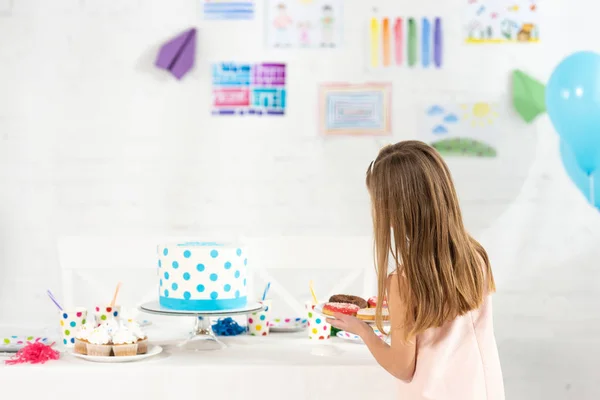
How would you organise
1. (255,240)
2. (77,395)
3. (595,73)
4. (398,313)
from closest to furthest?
(398,313), (77,395), (595,73), (255,240)

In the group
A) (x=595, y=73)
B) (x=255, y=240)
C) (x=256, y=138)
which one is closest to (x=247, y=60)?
(x=256, y=138)

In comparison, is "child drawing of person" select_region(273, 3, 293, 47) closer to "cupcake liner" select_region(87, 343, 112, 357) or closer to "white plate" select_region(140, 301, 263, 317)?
"white plate" select_region(140, 301, 263, 317)

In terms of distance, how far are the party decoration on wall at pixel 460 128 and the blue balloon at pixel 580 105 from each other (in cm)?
72

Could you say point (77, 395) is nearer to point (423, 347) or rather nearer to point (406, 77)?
point (423, 347)

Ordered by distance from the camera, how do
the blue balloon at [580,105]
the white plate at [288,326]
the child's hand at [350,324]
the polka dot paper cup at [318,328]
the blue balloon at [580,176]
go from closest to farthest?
the child's hand at [350,324] < the polka dot paper cup at [318,328] < the white plate at [288,326] < the blue balloon at [580,105] < the blue balloon at [580,176]

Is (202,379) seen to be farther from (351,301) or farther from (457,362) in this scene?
(457,362)

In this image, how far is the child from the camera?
1527 mm

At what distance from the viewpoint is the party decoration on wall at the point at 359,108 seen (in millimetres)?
3467

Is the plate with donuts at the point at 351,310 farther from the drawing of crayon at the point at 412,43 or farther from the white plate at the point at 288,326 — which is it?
the drawing of crayon at the point at 412,43

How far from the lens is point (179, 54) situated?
11.4ft

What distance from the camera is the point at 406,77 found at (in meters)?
3.47

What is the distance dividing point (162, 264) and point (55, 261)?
5.73 feet

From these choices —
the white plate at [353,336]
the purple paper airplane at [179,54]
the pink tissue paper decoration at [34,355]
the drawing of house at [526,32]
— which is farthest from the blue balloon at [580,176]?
the pink tissue paper decoration at [34,355]

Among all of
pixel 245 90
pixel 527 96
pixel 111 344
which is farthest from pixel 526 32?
pixel 111 344
